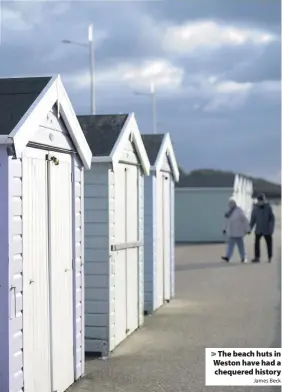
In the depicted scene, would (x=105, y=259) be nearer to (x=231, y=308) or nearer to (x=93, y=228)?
(x=93, y=228)

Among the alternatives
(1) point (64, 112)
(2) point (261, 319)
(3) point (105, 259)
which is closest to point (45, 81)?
(1) point (64, 112)

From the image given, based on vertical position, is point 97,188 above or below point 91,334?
above

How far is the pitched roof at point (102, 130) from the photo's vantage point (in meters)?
8.66

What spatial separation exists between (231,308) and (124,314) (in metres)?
3.07

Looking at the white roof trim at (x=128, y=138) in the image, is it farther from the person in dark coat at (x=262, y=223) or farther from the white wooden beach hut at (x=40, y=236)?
the person in dark coat at (x=262, y=223)

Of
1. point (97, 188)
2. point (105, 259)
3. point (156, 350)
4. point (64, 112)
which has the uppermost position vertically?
point (64, 112)

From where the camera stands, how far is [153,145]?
1257 cm

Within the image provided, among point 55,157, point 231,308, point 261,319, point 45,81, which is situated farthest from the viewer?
point 231,308

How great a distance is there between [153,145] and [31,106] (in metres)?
6.91

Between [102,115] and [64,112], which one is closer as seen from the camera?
[64,112]

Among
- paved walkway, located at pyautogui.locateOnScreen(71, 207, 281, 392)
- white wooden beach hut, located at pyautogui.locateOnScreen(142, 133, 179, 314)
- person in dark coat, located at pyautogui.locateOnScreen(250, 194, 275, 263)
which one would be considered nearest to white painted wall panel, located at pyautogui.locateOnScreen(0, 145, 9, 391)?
paved walkway, located at pyautogui.locateOnScreen(71, 207, 281, 392)

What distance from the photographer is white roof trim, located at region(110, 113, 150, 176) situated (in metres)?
8.58

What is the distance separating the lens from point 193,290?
14.1 metres

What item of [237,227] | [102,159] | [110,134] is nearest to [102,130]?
[110,134]
